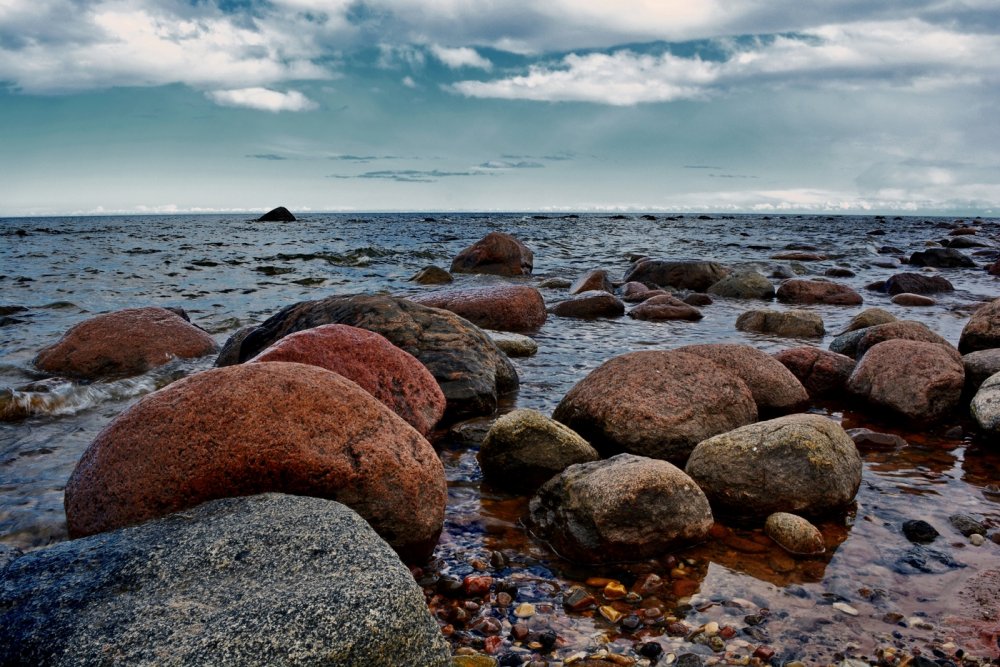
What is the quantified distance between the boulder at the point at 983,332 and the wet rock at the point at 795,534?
5.37m

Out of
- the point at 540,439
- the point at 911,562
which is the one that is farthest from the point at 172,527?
the point at 911,562

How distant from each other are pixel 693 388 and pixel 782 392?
1201 mm

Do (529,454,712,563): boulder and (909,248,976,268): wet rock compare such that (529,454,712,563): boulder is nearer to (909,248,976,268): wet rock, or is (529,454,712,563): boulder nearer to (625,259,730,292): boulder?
(625,259,730,292): boulder

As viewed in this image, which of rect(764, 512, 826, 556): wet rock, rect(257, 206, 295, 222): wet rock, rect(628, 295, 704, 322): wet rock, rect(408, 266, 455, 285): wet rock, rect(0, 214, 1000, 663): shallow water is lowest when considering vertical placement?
rect(0, 214, 1000, 663): shallow water

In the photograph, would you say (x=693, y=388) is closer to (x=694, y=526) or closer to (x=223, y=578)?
(x=694, y=526)

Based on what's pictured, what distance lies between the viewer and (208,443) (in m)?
3.10

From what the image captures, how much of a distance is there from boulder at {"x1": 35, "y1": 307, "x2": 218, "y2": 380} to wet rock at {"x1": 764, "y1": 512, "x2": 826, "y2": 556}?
694 cm

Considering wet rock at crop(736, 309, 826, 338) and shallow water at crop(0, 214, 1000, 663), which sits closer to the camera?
shallow water at crop(0, 214, 1000, 663)

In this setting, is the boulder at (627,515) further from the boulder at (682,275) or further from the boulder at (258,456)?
the boulder at (682,275)

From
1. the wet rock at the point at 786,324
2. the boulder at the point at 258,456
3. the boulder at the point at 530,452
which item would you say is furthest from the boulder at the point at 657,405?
the wet rock at the point at 786,324

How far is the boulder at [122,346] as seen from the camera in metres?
7.64

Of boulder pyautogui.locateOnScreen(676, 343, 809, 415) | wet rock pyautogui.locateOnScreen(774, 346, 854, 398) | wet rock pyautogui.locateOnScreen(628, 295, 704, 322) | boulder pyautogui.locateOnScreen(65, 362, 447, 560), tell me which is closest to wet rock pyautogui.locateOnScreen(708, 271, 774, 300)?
wet rock pyautogui.locateOnScreen(628, 295, 704, 322)

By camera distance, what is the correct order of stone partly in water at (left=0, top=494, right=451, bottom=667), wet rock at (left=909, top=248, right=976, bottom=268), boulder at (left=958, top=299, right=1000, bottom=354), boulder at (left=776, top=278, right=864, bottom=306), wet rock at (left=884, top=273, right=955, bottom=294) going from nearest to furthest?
stone partly in water at (left=0, top=494, right=451, bottom=667)
boulder at (left=958, top=299, right=1000, bottom=354)
boulder at (left=776, top=278, right=864, bottom=306)
wet rock at (left=884, top=273, right=955, bottom=294)
wet rock at (left=909, top=248, right=976, bottom=268)

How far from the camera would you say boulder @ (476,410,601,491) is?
432 cm
